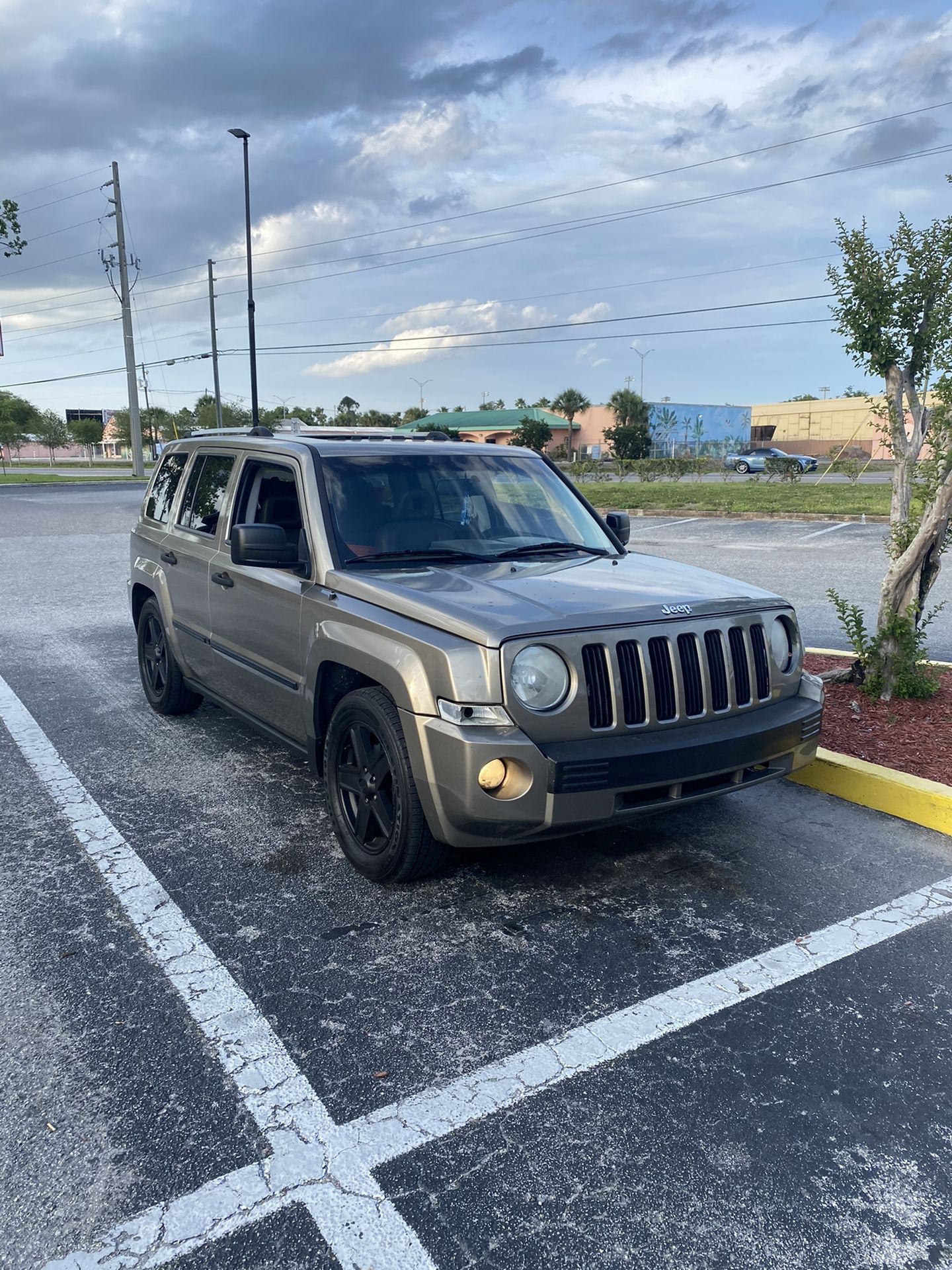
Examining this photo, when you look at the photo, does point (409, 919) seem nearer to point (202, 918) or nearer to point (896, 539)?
point (202, 918)

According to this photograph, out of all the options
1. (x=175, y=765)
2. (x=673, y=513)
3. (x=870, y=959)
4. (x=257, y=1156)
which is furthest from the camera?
(x=673, y=513)

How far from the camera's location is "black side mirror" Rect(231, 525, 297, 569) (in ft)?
13.5

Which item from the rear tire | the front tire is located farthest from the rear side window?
the front tire

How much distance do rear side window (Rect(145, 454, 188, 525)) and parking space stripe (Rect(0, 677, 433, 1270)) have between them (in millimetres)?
2595

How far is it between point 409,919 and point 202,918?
0.81 metres

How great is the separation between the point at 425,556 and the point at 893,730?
3.10 meters

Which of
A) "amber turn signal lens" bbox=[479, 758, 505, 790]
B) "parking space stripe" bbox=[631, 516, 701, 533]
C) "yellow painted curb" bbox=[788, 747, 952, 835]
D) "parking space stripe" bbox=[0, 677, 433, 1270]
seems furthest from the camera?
"parking space stripe" bbox=[631, 516, 701, 533]

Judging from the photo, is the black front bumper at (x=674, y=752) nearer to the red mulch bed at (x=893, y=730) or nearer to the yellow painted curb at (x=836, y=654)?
the red mulch bed at (x=893, y=730)

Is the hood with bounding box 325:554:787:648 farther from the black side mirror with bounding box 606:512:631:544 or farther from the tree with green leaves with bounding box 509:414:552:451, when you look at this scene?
the tree with green leaves with bounding box 509:414:552:451

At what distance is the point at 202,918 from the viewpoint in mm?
3629

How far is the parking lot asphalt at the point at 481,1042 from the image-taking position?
220cm

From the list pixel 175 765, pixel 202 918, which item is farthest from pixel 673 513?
pixel 202 918

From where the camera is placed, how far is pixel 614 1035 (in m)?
2.90

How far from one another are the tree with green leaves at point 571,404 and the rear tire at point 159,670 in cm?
9017
